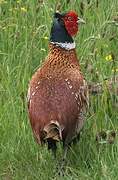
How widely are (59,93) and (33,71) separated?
1108mm

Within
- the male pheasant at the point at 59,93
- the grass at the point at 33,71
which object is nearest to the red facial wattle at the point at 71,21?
the male pheasant at the point at 59,93

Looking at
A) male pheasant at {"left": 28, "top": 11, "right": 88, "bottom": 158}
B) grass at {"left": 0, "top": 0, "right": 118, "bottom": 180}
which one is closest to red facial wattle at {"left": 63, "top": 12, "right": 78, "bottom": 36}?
male pheasant at {"left": 28, "top": 11, "right": 88, "bottom": 158}

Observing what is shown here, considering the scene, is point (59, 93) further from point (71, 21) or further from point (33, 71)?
point (33, 71)

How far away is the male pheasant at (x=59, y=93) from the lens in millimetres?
4961

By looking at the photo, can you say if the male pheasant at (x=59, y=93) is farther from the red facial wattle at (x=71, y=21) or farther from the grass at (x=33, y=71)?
the grass at (x=33, y=71)

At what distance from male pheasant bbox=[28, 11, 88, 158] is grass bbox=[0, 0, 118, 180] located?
7.1 inches

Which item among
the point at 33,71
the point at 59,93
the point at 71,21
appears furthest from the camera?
the point at 33,71

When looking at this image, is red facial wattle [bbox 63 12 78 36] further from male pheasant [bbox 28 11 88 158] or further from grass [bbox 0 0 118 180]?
grass [bbox 0 0 118 180]

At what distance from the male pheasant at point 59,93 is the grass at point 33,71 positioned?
180mm

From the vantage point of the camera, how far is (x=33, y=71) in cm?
614

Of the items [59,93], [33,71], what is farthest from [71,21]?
[33,71]

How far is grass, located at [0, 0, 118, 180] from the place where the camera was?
5.16 meters

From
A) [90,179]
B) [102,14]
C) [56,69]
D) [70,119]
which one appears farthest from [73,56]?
[102,14]

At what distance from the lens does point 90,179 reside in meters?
4.88
